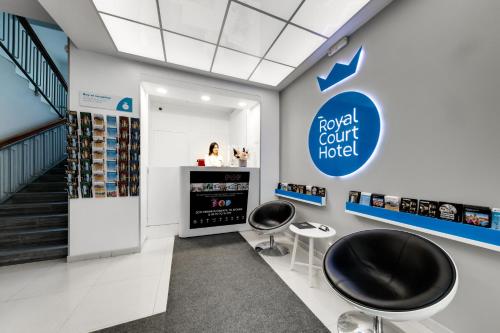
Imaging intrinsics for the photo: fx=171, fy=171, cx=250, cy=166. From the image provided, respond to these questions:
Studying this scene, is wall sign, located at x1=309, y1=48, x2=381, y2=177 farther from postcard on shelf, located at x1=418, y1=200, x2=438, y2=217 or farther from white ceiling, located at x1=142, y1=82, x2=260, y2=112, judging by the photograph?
white ceiling, located at x1=142, y1=82, x2=260, y2=112

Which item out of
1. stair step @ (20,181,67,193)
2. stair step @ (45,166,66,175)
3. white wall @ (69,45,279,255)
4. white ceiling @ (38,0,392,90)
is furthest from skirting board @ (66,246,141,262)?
white ceiling @ (38,0,392,90)

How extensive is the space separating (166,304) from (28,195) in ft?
11.3

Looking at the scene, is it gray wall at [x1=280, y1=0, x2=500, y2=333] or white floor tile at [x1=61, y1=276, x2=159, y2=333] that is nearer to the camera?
gray wall at [x1=280, y1=0, x2=500, y2=333]

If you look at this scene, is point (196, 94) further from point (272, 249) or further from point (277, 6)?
point (272, 249)

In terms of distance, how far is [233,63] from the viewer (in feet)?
9.23

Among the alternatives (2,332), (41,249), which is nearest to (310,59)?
(2,332)

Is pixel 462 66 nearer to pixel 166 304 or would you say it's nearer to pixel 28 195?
pixel 166 304

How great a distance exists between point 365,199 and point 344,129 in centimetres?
93

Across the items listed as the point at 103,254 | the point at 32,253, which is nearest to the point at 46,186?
the point at 32,253

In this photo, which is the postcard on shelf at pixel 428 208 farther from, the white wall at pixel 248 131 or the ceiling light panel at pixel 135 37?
the ceiling light panel at pixel 135 37

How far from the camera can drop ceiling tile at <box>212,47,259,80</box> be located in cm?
260

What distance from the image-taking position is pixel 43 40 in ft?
14.4

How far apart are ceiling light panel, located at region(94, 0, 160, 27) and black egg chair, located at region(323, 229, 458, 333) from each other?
3142mm

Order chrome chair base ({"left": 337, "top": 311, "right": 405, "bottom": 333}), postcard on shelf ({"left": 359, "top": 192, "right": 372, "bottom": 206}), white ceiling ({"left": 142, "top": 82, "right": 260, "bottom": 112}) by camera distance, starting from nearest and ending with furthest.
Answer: chrome chair base ({"left": 337, "top": 311, "right": 405, "bottom": 333}) < postcard on shelf ({"left": 359, "top": 192, "right": 372, "bottom": 206}) < white ceiling ({"left": 142, "top": 82, "right": 260, "bottom": 112})
